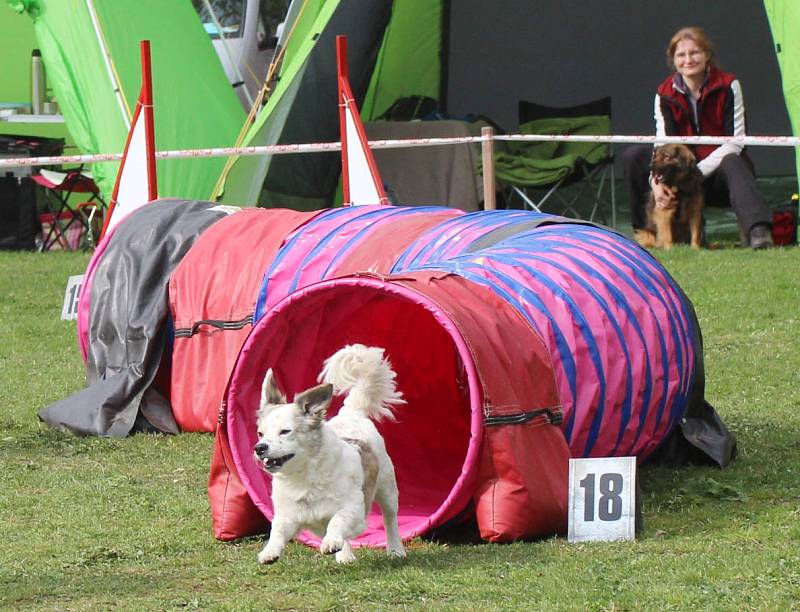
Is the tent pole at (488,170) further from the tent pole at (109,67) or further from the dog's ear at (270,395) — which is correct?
the dog's ear at (270,395)

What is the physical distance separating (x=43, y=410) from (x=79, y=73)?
538 centimetres

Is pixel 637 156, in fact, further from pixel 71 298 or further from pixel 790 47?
pixel 71 298

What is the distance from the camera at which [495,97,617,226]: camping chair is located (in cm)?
1299

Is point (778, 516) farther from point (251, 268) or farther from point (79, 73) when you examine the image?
point (79, 73)

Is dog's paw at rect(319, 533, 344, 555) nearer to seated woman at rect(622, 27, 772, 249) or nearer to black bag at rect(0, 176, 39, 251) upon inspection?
seated woman at rect(622, 27, 772, 249)

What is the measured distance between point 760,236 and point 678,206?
0.65m

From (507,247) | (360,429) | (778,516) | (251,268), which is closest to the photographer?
(360,429)

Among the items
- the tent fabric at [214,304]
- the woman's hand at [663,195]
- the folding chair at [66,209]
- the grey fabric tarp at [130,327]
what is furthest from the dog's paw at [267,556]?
the folding chair at [66,209]

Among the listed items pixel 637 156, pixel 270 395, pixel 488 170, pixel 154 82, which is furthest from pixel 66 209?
pixel 270 395

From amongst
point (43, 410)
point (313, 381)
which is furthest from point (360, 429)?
point (43, 410)

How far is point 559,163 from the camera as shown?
1300 cm

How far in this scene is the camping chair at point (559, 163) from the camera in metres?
13.0

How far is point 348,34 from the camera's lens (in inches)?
456

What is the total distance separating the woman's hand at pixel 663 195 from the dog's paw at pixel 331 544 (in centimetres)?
722
